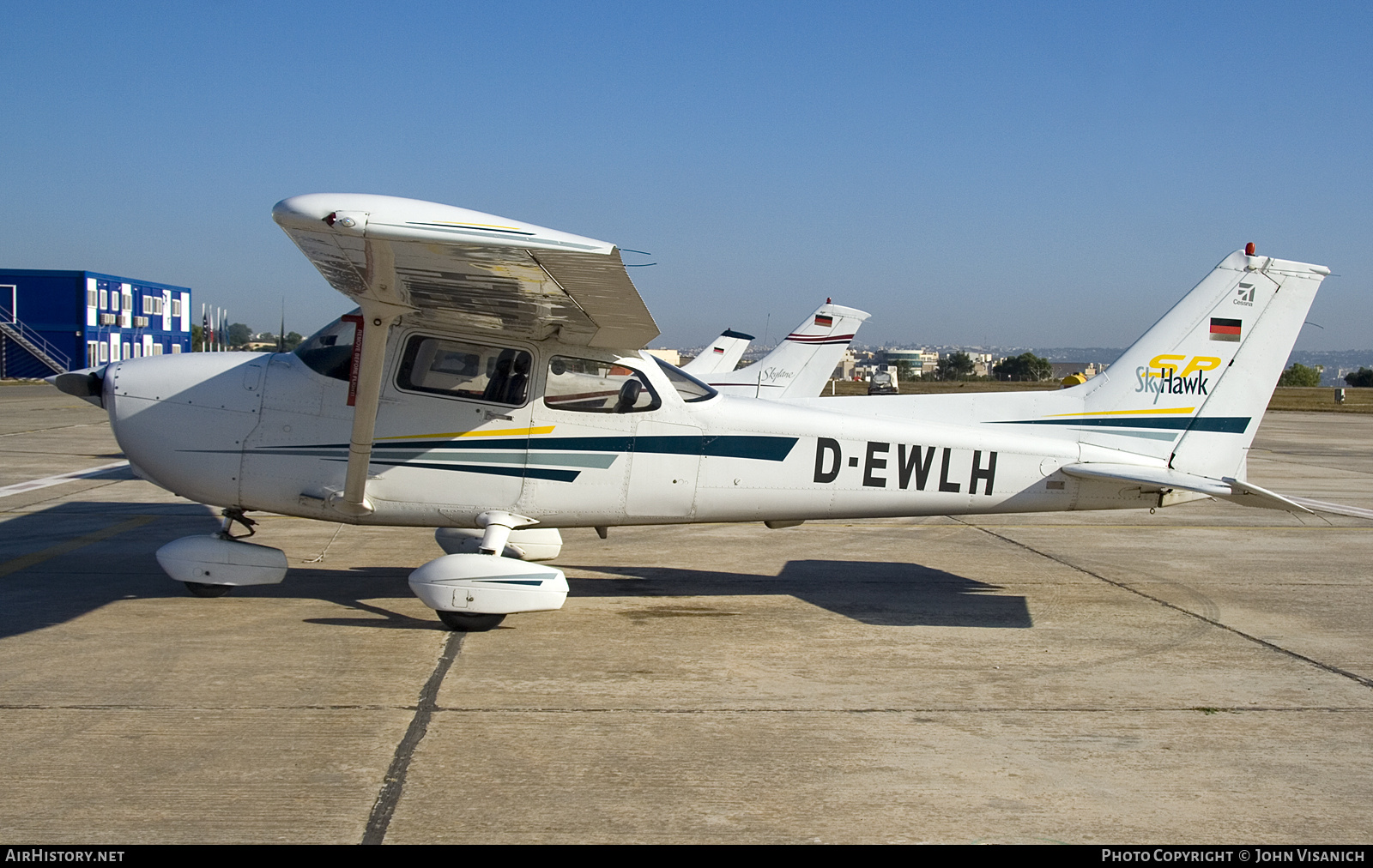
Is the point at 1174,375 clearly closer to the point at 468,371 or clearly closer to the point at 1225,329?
the point at 1225,329

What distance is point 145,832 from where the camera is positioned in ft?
11.9

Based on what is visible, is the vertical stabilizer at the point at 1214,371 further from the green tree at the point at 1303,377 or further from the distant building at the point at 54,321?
the green tree at the point at 1303,377

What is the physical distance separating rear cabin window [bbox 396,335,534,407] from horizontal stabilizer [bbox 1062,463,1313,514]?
3.93 meters

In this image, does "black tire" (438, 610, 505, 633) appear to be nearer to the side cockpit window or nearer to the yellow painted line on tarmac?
the side cockpit window

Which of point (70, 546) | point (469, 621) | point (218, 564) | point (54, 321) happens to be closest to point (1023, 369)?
point (54, 321)

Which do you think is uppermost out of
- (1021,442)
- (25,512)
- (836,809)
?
(1021,442)

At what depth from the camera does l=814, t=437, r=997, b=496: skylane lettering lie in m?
7.37

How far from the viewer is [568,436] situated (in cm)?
713

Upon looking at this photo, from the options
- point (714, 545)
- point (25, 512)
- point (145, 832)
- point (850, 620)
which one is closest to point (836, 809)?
point (145, 832)

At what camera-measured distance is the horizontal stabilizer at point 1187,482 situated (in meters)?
6.66

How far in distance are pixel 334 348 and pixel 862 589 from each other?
4360mm

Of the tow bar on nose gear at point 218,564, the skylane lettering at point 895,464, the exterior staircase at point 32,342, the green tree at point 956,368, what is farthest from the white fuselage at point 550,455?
the green tree at point 956,368

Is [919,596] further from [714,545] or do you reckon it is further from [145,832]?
[145,832]

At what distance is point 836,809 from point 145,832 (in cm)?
249
